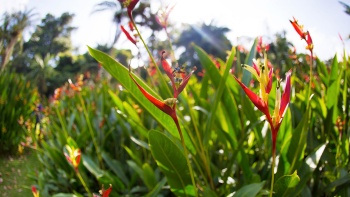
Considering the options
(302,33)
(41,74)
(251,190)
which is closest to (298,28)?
(302,33)

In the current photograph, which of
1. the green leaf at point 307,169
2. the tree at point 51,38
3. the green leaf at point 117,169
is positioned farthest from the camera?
the tree at point 51,38

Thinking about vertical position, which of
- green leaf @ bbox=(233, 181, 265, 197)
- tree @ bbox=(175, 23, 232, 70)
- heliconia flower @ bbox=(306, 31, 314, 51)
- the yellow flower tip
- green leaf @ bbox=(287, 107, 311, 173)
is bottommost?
green leaf @ bbox=(233, 181, 265, 197)

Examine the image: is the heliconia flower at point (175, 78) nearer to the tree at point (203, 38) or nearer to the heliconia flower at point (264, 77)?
the heliconia flower at point (264, 77)

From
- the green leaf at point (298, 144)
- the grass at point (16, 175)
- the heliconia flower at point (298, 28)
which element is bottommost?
the grass at point (16, 175)

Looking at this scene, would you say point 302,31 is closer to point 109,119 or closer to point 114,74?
point 114,74

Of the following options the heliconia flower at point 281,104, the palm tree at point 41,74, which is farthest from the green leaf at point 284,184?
the palm tree at point 41,74

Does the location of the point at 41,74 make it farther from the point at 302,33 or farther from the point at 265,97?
the point at 265,97

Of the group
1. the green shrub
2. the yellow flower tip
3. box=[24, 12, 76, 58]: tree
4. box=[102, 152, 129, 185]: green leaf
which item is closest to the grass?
the green shrub

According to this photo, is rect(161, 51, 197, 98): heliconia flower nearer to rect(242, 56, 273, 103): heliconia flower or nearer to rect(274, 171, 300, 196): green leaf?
rect(242, 56, 273, 103): heliconia flower
